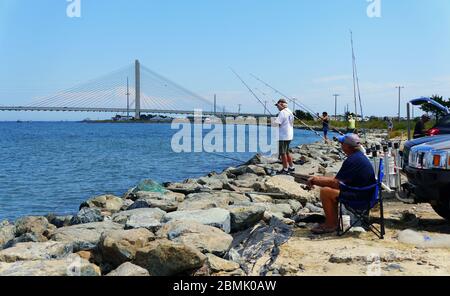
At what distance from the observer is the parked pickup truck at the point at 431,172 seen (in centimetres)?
596

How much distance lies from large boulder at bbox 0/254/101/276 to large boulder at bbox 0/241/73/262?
0.90 feet

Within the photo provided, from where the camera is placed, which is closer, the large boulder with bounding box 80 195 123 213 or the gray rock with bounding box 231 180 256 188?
the large boulder with bounding box 80 195 123 213

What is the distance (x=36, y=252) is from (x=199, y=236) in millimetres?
1596

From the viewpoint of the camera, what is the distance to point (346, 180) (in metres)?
6.09

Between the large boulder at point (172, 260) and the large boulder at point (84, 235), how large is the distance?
3.34 feet

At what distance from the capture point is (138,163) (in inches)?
1031

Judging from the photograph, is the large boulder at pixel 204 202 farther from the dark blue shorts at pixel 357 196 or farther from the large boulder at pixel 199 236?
the dark blue shorts at pixel 357 196

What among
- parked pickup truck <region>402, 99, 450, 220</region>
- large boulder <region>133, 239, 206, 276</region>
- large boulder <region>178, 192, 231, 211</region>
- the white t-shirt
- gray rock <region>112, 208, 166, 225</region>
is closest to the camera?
large boulder <region>133, 239, 206, 276</region>

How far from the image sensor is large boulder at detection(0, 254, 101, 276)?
429 centimetres

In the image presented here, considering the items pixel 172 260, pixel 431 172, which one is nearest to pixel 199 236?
pixel 172 260

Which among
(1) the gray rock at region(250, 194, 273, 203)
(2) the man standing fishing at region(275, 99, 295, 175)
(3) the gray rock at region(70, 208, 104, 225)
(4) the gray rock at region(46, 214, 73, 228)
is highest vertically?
(2) the man standing fishing at region(275, 99, 295, 175)

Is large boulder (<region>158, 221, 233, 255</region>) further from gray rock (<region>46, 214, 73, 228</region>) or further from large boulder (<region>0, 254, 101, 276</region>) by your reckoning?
gray rock (<region>46, 214, 73, 228</region>)

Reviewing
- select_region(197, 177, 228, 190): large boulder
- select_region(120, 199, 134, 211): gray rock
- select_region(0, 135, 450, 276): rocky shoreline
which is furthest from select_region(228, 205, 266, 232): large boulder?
select_region(197, 177, 228, 190): large boulder
